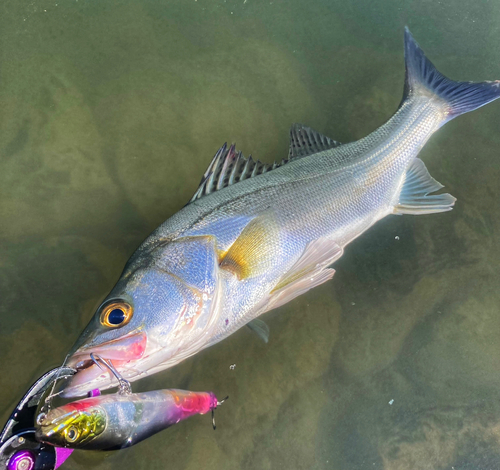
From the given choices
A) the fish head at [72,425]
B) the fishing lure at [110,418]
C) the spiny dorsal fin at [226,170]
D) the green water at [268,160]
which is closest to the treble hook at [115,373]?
the fishing lure at [110,418]

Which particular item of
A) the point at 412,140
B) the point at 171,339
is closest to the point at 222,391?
the point at 171,339

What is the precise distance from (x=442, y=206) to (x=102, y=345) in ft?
6.20

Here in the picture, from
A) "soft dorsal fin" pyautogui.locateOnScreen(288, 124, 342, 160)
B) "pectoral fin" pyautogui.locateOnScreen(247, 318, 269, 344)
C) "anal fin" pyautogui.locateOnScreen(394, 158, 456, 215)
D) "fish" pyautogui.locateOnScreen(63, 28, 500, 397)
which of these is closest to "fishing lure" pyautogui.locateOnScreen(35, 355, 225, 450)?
"fish" pyautogui.locateOnScreen(63, 28, 500, 397)

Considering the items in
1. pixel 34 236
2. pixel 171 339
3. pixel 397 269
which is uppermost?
pixel 34 236

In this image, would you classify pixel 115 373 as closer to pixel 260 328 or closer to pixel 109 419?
pixel 109 419

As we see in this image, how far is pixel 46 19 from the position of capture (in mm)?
2322

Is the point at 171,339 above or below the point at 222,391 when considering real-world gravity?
above

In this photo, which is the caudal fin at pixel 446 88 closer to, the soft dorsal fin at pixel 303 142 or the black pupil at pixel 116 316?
the soft dorsal fin at pixel 303 142

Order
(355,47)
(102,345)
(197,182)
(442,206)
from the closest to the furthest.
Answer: (102,345), (442,206), (197,182), (355,47)

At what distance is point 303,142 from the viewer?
2.11 metres

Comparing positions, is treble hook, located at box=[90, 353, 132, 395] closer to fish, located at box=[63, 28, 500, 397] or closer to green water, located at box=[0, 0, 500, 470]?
fish, located at box=[63, 28, 500, 397]

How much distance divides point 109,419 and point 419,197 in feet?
6.16

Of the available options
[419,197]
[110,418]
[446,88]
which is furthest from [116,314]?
[446,88]

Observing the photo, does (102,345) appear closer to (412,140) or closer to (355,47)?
(412,140)
